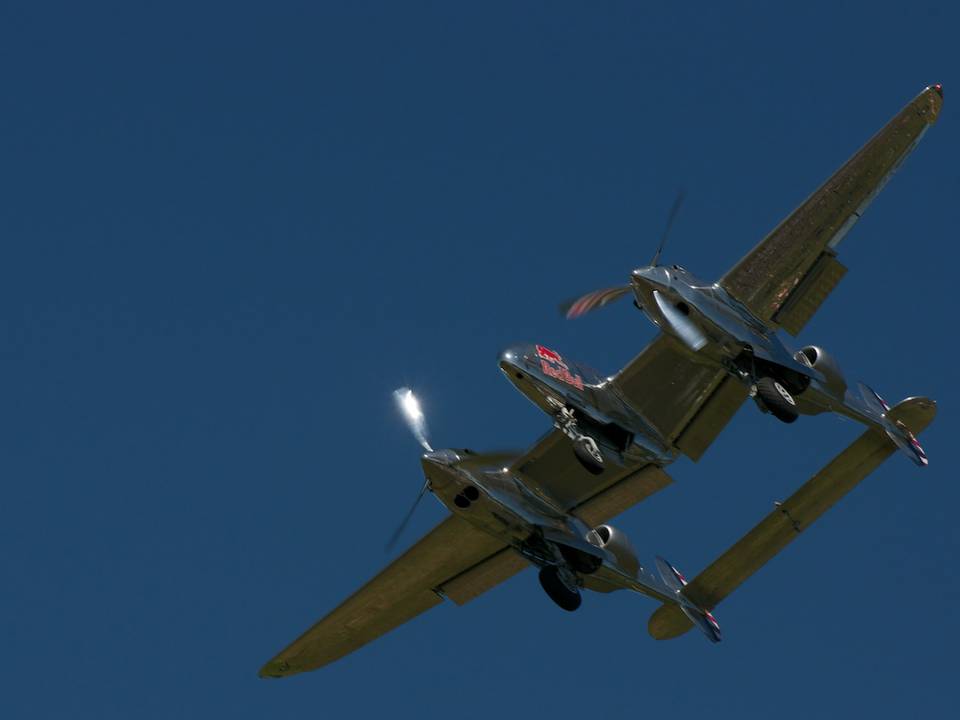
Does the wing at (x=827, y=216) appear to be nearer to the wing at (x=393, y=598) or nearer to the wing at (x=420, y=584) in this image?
the wing at (x=420, y=584)

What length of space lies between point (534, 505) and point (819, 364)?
9529 millimetres

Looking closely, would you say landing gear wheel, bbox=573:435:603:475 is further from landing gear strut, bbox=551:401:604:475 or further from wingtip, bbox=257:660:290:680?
wingtip, bbox=257:660:290:680

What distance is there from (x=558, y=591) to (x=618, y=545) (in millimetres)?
2295

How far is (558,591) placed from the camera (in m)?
50.8

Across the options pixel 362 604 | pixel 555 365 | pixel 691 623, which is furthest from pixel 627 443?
pixel 362 604

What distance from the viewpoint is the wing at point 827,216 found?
157 ft

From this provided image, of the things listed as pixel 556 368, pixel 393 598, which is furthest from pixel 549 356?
pixel 393 598

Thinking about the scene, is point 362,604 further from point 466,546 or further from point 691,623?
point 691,623

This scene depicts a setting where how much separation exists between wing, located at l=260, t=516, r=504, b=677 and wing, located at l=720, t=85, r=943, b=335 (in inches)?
463

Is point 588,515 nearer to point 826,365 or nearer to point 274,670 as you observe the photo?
point 826,365

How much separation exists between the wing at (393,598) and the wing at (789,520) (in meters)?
6.21

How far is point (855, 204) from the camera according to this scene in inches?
1892

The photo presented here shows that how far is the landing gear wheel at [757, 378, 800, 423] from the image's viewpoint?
47312 mm

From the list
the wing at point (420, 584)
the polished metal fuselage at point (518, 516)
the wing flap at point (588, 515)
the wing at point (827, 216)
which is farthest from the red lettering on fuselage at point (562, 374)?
the wing at point (827, 216)
